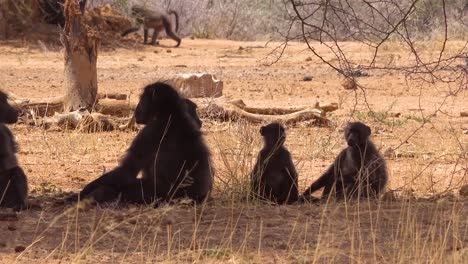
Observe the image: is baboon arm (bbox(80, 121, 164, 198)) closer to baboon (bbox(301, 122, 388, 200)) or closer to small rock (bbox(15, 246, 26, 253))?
baboon (bbox(301, 122, 388, 200))

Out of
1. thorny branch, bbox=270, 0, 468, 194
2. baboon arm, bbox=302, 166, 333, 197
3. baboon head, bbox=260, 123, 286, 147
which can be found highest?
thorny branch, bbox=270, 0, 468, 194

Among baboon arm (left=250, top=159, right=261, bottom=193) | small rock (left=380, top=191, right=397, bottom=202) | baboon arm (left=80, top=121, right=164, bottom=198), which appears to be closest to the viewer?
baboon arm (left=80, top=121, right=164, bottom=198)

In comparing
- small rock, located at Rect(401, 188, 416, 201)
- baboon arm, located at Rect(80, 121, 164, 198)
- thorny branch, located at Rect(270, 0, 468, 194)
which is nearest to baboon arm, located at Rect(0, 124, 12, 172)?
baboon arm, located at Rect(80, 121, 164, 198)

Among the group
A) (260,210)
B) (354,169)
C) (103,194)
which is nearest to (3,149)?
(103,194)

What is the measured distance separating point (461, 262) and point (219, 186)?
3.07 m

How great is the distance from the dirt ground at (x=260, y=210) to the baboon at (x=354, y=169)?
0.25 meters

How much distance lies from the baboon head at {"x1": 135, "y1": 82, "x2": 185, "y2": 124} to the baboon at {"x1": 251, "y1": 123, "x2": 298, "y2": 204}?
842 mm

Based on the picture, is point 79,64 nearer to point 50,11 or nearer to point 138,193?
point 138,193

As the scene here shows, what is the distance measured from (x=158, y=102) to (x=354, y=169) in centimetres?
175

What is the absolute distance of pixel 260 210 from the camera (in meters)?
7.14

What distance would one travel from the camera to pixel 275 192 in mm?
8039

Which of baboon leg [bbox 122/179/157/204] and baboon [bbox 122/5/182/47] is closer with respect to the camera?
baboon leg [bbox 122/179/157/204]

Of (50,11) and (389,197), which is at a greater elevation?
(50,11)

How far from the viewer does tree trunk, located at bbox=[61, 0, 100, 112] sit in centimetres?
1222
